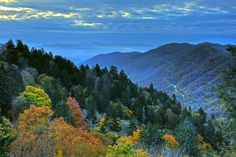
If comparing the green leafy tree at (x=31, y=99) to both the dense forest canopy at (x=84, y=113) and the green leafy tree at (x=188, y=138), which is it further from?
the green leafy tree at (x=188, y=138)

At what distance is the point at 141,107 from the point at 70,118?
55073 mm

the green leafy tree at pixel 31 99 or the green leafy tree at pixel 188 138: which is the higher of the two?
the green leafy tree at pixel 31 99

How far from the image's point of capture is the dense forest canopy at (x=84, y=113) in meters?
30.3

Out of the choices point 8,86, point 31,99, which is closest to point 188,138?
point 31,99

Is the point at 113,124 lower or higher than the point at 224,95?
lower

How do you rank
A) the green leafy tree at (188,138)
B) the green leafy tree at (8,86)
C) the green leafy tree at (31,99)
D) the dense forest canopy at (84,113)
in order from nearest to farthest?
the dense forest canopy at (84,113), the green leafy tree at (31,99), the green leafy tree at (8,86), the green leafy tree at (188,138)

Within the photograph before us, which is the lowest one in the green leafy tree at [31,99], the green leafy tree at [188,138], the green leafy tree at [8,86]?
the green leafy tree at [188,138]

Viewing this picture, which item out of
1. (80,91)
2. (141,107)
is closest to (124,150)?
(80,91)

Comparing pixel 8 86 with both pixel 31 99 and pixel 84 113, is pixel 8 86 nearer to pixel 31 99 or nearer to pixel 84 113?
pixel 31 99

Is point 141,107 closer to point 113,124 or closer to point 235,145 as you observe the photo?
point 113,124

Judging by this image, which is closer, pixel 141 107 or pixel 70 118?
pixel 70 118

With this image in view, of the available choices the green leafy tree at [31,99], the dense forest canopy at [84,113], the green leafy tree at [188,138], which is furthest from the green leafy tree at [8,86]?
the green leafy tree at [188,138]

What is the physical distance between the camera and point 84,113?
363ft

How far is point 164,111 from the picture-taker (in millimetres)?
138375
